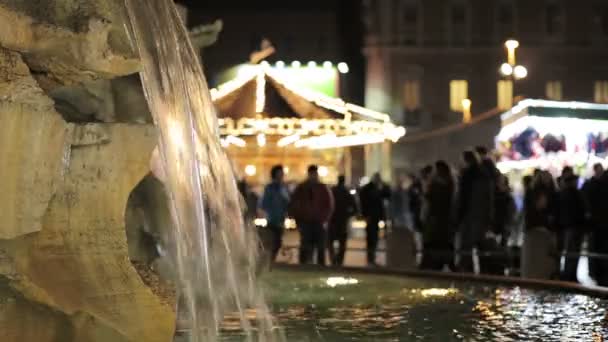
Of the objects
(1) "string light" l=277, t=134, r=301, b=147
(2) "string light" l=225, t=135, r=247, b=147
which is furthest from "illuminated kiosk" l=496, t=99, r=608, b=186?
(2) "string light" l=225, t=135, r=247, b=147

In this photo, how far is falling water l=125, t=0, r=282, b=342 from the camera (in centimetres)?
674

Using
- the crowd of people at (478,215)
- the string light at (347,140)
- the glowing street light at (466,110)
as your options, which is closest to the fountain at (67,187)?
the crowd of people at (478,215)

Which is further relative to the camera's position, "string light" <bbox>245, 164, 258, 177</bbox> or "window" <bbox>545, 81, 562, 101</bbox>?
"window" <bbox>545, 81, 562, 101</bbox>

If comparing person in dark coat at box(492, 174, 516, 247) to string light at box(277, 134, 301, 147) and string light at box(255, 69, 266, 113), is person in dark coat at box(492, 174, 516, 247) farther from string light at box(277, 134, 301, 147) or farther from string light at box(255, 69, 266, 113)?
string light at box(277, 134, 301, 147)

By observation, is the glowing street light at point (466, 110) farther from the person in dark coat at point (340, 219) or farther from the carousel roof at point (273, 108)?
the person in dark coat at point (340, 219)

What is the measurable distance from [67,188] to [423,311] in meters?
4.69

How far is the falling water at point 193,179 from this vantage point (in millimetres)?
6742

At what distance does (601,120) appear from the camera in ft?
66.2

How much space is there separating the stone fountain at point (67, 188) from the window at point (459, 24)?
1707 inches

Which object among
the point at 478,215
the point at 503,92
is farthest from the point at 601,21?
the point at 478,215

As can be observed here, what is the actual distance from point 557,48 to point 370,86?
831 cm

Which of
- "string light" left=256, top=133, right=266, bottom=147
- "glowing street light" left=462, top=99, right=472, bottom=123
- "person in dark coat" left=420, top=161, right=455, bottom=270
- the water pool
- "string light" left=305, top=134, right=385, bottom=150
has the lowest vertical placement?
the water pool

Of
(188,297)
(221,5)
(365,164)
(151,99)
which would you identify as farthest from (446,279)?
(221,5)

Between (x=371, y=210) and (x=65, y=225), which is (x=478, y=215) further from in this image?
(x=65, y=225)
